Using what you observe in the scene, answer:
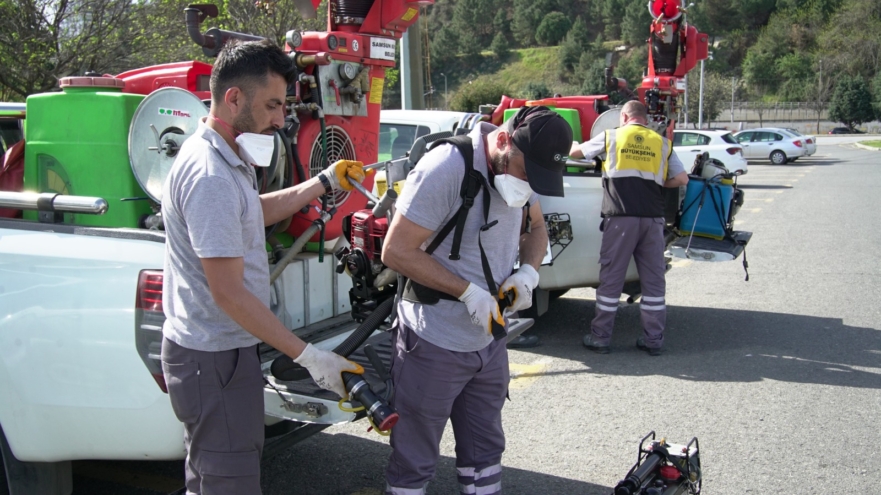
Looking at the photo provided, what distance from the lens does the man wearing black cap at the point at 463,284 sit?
9.10ft

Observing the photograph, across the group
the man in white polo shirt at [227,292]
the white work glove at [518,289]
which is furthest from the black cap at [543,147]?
the man in white polo shirt at [227,292]

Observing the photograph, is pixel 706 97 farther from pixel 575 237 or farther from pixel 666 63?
pixel 575 237

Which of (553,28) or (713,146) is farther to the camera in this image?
(553,28)

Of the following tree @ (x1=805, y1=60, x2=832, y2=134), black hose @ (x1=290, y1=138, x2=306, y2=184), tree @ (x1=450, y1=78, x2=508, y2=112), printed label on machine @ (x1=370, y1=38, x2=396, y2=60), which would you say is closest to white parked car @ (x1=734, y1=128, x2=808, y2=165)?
tree @ (x1=450, y1=78, x2=508, y2=112)

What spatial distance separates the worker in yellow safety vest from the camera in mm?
6000

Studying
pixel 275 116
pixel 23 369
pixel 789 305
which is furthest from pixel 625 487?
pixel 789 305

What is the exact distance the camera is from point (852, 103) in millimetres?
62125

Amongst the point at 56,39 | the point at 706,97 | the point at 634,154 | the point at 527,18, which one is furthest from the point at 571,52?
the point at 634,154

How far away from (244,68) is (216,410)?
3.57ft

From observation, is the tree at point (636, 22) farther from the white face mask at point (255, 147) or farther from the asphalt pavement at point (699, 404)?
the white face mask at point (255, 147)

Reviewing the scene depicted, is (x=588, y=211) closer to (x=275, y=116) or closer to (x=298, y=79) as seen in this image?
(x=298, y=79)

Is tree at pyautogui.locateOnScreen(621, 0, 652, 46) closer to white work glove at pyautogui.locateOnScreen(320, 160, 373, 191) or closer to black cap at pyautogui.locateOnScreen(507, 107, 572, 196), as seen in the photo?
white work glove at pyautogui.locateOnScreen(320, 160, 373, 191)

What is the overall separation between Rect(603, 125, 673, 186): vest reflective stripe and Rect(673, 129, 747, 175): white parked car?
45.4 feet

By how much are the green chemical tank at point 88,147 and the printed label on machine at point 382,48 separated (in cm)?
154
